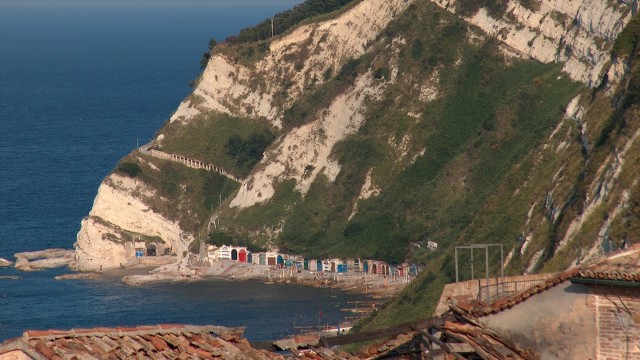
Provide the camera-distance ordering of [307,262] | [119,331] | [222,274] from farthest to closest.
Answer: [222,274] → [307,262] → [119,331]

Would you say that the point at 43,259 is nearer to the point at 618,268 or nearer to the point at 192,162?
the point at 192,162

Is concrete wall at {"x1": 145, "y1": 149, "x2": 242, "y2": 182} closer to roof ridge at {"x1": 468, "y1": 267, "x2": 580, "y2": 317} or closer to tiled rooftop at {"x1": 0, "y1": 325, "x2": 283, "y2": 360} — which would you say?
tiled rooftop at {"x1": 0, "y1": 325, "x2": 283, "y2": 360}

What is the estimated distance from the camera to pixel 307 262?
479 feet

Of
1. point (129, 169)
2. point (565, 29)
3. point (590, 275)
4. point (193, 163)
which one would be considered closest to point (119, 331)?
point (590, 275)

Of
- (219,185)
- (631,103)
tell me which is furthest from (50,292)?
(631,103)

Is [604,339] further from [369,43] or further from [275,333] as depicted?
[369,43]

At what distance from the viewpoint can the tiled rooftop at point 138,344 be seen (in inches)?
1350

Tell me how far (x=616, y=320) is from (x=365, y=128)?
121969mm

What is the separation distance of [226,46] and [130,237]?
79.2 feet

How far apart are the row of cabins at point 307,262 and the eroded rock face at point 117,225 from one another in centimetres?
572

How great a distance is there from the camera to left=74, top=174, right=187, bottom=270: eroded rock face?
158 m

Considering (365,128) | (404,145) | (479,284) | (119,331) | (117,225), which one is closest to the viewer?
(119,331)

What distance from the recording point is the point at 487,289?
38062 mm

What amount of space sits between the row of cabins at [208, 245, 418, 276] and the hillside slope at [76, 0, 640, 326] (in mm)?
819
